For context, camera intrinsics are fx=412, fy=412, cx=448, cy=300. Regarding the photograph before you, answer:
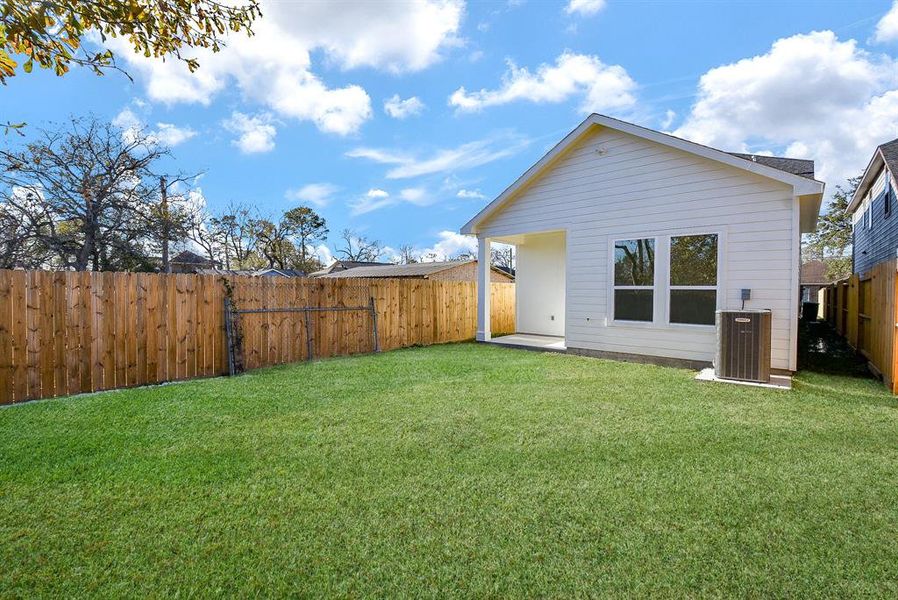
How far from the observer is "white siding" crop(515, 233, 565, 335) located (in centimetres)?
1118

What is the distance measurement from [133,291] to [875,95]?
19.5 meters

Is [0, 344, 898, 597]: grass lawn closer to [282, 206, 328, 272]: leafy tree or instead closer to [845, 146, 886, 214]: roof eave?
[845, 146, 886, 214]: roof eave

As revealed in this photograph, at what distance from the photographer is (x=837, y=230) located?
2408 centimetres

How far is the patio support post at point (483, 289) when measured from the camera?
10.2 meters

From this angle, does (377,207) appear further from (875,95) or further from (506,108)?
(875,95)

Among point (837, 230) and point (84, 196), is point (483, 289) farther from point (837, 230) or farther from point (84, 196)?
point (837, 230)

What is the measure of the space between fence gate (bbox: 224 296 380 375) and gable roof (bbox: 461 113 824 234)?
11.0ft

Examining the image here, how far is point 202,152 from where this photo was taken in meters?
13.6

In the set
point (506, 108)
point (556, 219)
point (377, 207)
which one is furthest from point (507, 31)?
point (377, 207)

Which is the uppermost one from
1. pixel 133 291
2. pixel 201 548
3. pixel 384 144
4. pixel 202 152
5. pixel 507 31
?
pixel 384 144

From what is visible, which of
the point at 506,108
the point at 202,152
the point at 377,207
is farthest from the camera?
the point at 377,207

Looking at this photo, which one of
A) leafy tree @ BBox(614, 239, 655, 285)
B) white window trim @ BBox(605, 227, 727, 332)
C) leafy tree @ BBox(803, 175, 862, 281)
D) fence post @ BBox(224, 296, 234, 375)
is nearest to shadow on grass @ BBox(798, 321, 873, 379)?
white window trim @ BBox(605, 227, 727, 332)

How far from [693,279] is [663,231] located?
38.4 inches

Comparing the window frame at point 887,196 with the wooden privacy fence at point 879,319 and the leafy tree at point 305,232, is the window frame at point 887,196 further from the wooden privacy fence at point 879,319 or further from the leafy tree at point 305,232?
the leafy tree at point 305,232
